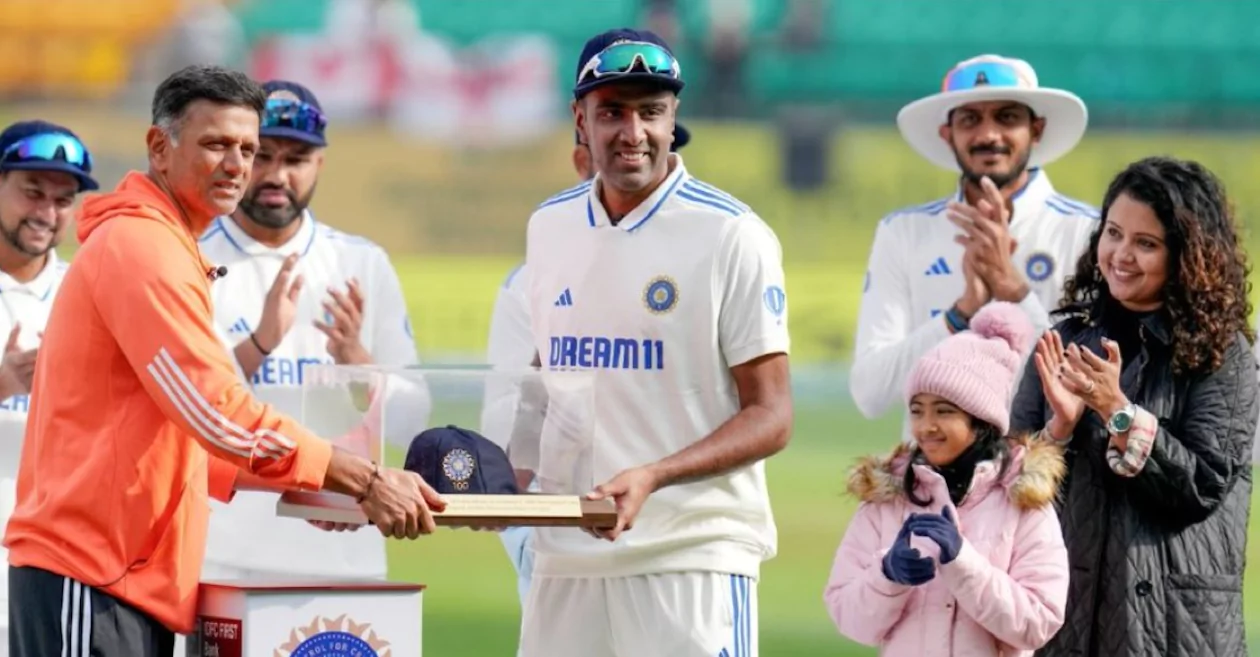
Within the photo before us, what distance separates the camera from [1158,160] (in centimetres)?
469

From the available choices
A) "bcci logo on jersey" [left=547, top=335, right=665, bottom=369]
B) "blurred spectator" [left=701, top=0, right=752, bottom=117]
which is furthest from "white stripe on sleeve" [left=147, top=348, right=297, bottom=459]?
"blurred spectator" [left=701, top=0, right=752, bottom=117]

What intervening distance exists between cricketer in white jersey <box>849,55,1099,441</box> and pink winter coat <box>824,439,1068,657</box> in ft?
4.12

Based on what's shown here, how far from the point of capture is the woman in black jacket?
4387 mm

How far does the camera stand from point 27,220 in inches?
220

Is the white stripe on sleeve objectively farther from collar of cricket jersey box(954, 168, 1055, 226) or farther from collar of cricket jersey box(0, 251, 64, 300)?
collar of cricket jersey box(954, 168, 1055, 226)

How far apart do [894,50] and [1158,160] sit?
22.2 meters

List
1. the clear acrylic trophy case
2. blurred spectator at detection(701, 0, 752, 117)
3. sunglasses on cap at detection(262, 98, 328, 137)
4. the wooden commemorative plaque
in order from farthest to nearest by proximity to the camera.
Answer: blurred spectator at detection(701, 0, 752, 117) < sunglasses on cap at detection(262, 98, 328, 137) < the clear acrylic trophy case < the wooden commemorative plaque

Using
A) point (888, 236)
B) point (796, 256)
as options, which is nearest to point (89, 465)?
point (888, 236)

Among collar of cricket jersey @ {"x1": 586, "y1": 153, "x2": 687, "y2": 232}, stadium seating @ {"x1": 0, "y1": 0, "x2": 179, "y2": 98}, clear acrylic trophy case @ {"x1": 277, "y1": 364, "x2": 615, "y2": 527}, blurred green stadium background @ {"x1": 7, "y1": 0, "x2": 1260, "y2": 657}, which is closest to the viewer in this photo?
clear acrylic trophy case @ {"x1": 277, "y1": 364, "x2": 615, "y2": 527}

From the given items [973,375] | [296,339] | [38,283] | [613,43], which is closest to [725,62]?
[296,339]

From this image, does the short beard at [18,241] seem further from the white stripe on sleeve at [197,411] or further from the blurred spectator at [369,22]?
the blurred spectator at [369,22]

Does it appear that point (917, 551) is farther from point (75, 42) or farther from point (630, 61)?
point (75, 42)

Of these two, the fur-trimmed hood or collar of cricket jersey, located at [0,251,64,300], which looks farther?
collar of cricket jersey, located at [0,251,64,300]

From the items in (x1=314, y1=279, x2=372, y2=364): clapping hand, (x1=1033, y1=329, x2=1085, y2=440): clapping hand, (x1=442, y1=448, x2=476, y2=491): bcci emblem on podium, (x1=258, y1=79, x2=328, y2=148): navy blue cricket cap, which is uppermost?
(x1=258, y1=79, x2=328, y2=148): navy blue cricket cap
